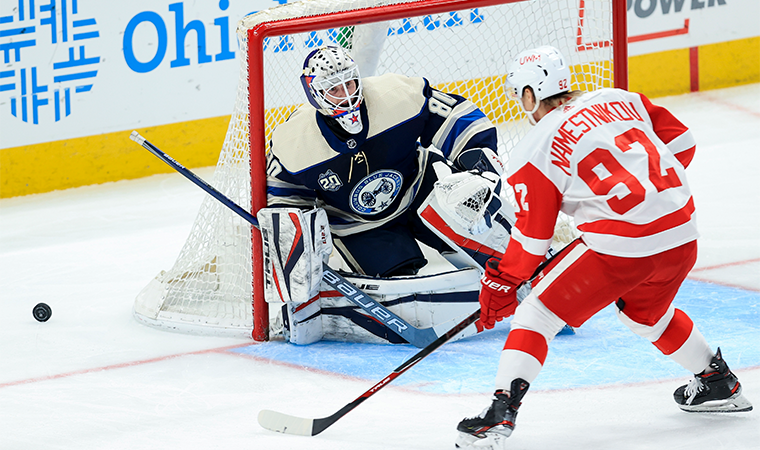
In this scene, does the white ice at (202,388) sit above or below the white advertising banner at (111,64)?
below

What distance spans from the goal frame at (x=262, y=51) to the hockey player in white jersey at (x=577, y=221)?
78cm

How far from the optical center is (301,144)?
304cm

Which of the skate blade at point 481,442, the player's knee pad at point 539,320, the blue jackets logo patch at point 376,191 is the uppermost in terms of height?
the blue jackets logo patch at point 376,191

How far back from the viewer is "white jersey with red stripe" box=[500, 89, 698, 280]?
6.81ft

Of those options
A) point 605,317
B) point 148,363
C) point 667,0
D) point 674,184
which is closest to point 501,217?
point 605,317

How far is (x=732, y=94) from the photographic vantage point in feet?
21.2

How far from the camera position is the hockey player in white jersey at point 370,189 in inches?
116

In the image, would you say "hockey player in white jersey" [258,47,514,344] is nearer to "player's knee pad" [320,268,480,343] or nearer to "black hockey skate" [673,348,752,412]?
"player's knee pad" [320,268,480,343]

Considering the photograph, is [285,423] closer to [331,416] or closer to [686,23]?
[331,416]

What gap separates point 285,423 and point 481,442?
537 mm

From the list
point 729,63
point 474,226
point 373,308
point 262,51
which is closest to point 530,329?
point 474,226

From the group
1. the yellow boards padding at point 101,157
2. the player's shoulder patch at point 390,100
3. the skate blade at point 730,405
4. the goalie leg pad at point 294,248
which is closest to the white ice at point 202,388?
the skate blade at point 730,405

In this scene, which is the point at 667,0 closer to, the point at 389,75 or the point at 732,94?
the point at 732,94

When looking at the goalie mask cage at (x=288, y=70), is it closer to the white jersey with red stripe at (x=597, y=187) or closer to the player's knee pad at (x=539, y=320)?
the white jersey with red stripe at (x=597, y=187)
